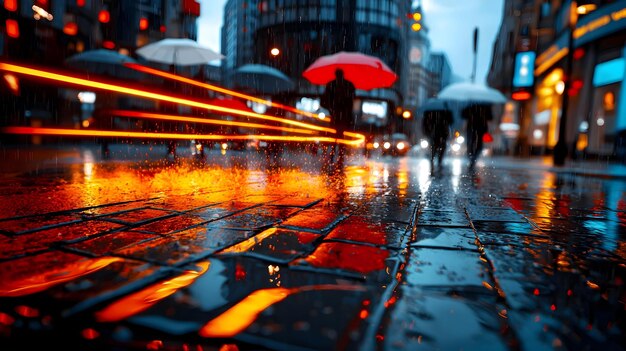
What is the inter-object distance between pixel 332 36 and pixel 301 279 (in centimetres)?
4059

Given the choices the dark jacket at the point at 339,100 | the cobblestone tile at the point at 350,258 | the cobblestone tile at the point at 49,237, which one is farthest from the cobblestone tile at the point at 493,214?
the dark jacket at the point at 339,100

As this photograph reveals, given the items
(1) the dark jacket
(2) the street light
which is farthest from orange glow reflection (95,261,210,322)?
(2) the street light

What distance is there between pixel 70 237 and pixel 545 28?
33.4 metres

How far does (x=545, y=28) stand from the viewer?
91.1 ft

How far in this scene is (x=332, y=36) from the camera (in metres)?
39.3


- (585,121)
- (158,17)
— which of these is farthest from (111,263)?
(158,17)

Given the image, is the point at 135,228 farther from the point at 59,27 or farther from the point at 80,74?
the point at 59,27

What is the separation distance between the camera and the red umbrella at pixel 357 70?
38.0ft

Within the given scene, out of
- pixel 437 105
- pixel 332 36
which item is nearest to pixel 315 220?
pixel 437 105

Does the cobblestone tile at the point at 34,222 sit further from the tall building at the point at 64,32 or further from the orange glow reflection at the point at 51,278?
the tall building at the point at 64,32

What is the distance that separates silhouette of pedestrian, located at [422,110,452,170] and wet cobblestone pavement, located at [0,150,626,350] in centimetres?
760

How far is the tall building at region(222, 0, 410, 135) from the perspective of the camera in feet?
128

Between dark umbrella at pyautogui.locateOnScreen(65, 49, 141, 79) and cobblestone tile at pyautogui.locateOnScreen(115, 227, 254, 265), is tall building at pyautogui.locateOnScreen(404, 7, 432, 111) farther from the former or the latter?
cobblestone tile at pyautogui.locateOnScreen(115, 227, 254, 265)

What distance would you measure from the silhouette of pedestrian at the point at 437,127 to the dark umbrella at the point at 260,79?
9158mm
